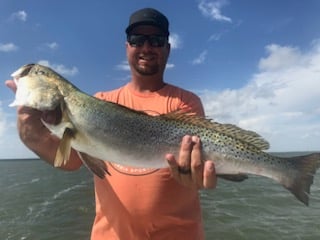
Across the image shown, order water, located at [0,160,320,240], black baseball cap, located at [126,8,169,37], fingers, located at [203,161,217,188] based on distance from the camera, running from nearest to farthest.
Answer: fingers, located at [203,161,217,188]
black baseball cap, located at [126,8,169,37]
water, located at [0,160,320,240]

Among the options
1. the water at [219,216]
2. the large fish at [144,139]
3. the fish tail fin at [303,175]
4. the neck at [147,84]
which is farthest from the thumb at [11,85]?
the water at [219,216]

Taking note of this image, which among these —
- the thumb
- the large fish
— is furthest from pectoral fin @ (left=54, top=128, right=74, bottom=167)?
the thumb

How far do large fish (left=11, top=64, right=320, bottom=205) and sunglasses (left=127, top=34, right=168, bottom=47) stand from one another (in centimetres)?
111

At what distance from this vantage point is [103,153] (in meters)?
4.68

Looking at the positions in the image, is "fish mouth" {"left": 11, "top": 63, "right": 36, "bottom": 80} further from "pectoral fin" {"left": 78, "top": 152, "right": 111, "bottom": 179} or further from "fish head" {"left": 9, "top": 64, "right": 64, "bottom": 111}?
"pectoral fin" {"left": 78, "top": 152, "right": 111, "bottom": 179}

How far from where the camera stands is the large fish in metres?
4.67

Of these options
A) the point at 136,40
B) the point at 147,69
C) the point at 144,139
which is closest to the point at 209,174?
the point at 144,139

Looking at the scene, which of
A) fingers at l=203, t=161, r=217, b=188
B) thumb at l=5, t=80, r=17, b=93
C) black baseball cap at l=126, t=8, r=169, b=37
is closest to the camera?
fingers at l=203, t=161, r=217, b=188

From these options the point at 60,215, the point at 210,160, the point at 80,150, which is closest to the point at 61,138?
the point at 80,150

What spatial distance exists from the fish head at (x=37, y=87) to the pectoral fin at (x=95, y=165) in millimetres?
737

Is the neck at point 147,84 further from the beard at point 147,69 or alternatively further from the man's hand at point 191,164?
the man's hand at point 191,164

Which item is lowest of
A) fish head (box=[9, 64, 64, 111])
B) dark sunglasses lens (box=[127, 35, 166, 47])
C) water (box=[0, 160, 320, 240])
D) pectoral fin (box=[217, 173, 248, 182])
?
water (box=[0, 160, 320, 240])

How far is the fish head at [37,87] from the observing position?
16.1 ft

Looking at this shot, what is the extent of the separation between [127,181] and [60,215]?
2315 centimetres
